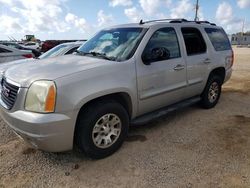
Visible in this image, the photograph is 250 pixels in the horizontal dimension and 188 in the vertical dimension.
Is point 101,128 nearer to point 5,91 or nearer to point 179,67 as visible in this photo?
point 5,91

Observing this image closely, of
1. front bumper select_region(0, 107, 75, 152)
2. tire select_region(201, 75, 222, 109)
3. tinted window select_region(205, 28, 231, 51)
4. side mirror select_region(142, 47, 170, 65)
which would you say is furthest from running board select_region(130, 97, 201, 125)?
tinted window select_region(205, 28, 231, 51)

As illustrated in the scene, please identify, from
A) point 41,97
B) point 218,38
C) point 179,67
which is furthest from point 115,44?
point 218,38

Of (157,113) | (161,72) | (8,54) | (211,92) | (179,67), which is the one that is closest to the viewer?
(161,72)

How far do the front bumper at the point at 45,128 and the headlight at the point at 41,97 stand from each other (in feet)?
0.24

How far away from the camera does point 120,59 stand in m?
3.57

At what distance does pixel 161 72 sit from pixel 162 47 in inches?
17.2

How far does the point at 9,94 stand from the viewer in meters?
3.14

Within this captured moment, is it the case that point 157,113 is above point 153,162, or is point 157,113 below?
above

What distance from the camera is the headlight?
278 centimetres

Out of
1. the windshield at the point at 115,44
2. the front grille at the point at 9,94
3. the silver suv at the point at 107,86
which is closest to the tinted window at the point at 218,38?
the silver suv at the point at 107,86

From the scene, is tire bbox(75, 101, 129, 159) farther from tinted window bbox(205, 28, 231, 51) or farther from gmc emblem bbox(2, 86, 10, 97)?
tinted window bbox(205, 28, 231, 51)

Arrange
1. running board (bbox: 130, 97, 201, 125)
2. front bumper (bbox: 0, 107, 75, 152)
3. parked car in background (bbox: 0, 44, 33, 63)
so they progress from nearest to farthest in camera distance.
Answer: front bumper (bbox: 0, 107, 75, 152), running board (bbox: 130, 97, 201, 125), parked car in background (bbox: 0, 44, 33, 63)

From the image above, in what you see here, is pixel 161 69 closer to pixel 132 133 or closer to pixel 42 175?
pixel 132 133

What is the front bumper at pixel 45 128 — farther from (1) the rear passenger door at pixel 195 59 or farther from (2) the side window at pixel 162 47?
(1) the rear passenger door at pixel 195 59
